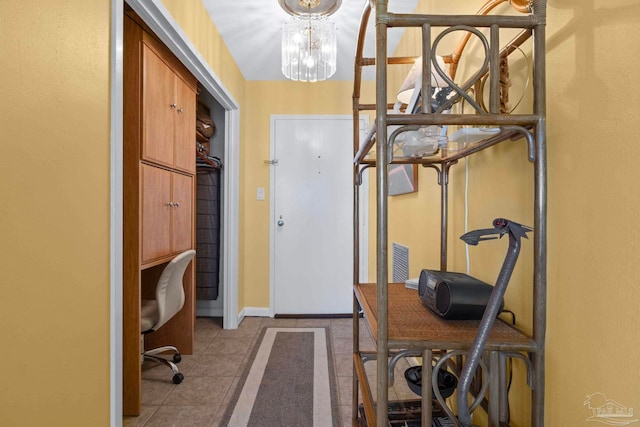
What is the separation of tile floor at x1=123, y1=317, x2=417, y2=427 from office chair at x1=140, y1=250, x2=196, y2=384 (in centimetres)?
12

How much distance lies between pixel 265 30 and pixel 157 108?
1047mm

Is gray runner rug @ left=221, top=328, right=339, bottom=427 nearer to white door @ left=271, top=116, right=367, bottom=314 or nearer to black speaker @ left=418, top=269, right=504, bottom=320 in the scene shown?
white door @ left=271, top=116, right=367, bottom=314

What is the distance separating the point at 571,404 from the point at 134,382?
187 cm

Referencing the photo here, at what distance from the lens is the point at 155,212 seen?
1.76 metres

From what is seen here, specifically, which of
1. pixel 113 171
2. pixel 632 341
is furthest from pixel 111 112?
pixel 632 341

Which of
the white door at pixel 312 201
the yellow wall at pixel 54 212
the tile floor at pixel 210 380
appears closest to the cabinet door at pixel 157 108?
the yellow wall at pixel 54 212

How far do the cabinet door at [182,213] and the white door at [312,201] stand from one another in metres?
0.96

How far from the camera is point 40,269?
86cm

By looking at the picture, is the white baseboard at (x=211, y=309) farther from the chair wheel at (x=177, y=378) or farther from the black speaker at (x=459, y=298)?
the black speaker at (x=459, y=298)

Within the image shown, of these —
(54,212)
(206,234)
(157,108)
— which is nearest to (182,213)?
(157,108)

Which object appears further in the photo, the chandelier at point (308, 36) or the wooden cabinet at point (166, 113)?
the chandelier at point (308, 36)

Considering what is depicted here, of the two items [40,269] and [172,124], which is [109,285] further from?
[172,124]

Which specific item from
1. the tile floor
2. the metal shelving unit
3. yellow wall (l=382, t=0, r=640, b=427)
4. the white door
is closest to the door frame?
the tile floor

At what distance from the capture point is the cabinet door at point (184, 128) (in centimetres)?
200
